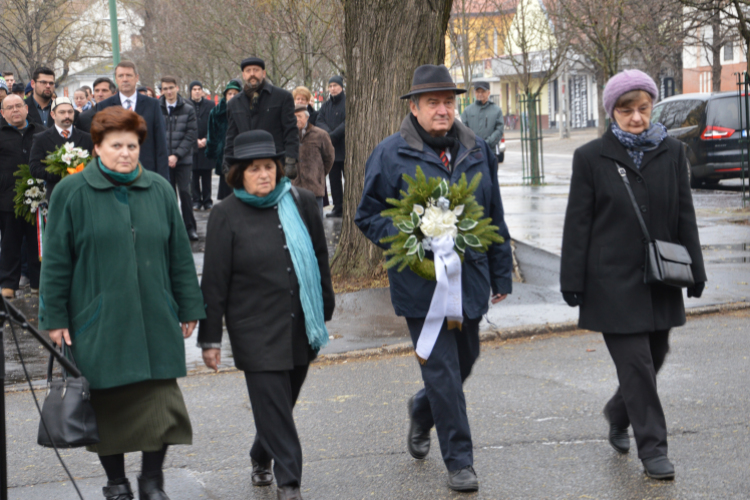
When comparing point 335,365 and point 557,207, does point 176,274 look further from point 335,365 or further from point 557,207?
point 557,207

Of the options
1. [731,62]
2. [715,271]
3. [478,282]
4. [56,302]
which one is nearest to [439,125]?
[478,282]

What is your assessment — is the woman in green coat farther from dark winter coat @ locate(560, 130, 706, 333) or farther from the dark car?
the dark car

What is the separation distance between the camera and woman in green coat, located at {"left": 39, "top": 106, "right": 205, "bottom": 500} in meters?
4.18

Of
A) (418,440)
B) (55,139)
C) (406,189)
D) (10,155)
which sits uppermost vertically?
(55,139)

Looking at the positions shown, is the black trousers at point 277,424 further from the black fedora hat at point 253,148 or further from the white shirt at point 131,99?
the white shirt at point 131,99

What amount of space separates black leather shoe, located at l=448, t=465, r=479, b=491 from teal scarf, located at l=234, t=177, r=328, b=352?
2.90 ft

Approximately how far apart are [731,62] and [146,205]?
154 feet

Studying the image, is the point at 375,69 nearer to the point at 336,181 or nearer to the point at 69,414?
the point at 336,181

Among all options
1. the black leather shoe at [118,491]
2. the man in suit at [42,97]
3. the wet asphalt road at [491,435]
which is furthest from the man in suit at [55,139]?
the black leather shoe at [118,491]

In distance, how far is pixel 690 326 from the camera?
26.4 ft

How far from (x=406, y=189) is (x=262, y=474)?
1.59m

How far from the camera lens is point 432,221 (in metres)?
4.49

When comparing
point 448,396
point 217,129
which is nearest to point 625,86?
point 448,396

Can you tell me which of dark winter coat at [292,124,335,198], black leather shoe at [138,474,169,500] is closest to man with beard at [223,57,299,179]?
dark winter coat at [292,124,335,198]
